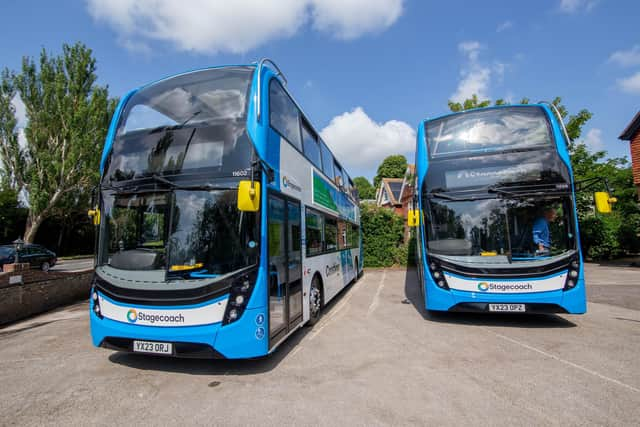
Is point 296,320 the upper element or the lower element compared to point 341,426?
upper

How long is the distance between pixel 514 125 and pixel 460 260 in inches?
116

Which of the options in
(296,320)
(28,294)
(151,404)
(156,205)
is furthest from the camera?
(28,294)

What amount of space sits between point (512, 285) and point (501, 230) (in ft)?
3.27

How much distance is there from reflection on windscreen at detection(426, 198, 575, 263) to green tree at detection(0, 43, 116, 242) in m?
26.4

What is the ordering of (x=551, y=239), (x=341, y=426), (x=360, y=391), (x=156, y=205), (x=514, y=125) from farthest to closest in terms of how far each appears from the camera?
(x=514, y=125)
(x=551, y=239)
(x=156, y=205)
(x=360, y=391)
(x=341, y=426)

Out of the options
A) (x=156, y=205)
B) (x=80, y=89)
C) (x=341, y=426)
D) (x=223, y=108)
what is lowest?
(x=341, y=426)

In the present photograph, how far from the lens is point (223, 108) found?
172 inches

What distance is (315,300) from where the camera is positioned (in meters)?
6.45

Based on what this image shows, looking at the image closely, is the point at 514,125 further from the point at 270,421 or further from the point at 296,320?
the point at 270,421

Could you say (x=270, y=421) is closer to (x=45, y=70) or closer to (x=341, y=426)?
(x=341, y=426)

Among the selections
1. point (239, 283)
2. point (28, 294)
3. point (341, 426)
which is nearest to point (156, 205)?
point (239, 283)

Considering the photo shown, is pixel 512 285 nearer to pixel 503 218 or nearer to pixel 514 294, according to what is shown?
pixel 514 294

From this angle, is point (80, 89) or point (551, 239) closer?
point (551, 239)

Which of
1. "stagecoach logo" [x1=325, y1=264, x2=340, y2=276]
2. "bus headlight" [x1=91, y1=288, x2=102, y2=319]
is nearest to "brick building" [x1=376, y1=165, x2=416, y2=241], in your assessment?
"stagecoach logo" [x1=325, y1=264, x2=340, y2=276]
